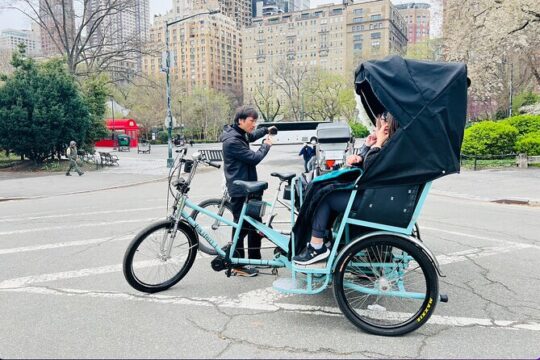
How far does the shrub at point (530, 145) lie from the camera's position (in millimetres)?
18547

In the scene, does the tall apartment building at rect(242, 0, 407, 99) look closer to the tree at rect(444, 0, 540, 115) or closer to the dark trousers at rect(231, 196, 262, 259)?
the tree at rect(444, 0, 540, 115)

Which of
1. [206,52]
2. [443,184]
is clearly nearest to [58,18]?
[443,184]

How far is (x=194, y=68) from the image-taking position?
448 feet

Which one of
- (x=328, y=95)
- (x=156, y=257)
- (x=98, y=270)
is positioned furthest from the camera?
(x=328, y=95)

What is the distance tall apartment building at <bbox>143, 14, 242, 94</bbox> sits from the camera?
125 metres

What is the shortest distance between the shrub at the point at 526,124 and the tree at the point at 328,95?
5687 cm

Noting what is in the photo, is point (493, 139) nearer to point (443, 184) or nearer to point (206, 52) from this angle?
point (443, 184)

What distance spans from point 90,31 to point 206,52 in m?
100

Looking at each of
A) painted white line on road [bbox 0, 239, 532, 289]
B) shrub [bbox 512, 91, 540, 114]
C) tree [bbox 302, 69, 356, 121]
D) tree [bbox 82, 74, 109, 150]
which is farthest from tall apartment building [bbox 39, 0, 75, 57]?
tree [bbox 302, 69, 356, 121]

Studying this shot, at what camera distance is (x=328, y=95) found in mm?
81938

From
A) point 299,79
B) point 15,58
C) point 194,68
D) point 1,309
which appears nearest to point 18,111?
point 15,58

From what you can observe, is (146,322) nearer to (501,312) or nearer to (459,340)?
(459,340)

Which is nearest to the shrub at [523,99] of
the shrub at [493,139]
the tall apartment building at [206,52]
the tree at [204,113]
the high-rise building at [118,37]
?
the shrub at [493,139]

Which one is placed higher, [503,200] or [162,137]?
[162,137]
